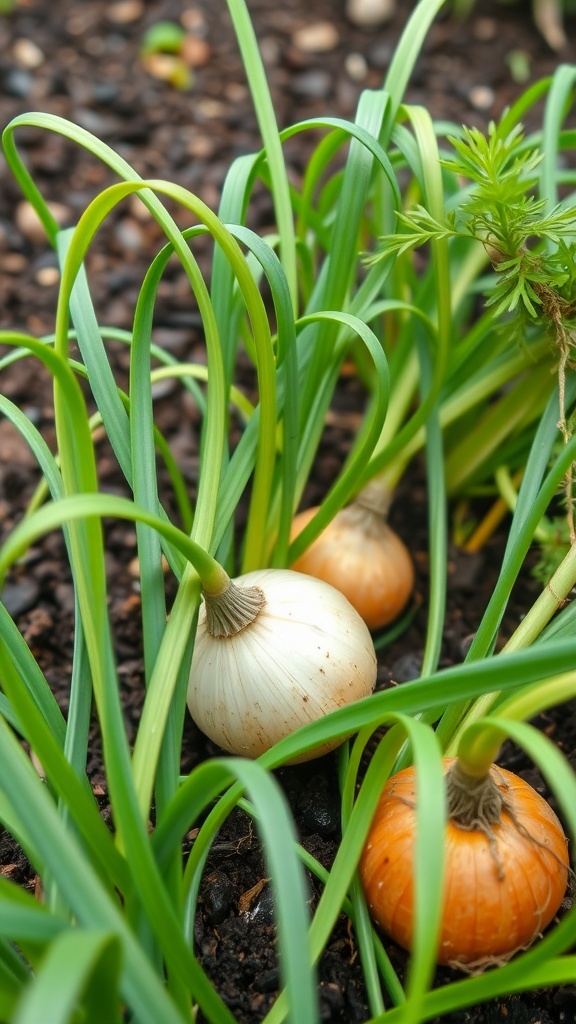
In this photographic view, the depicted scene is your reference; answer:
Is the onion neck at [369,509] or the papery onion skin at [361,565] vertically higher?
the onion neck at [369,509]

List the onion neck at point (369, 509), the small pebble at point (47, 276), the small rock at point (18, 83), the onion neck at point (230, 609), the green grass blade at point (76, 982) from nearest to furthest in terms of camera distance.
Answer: the green grass blade at point (76, 982), the onion neck at point (230, 609), the onion neck at point (369, 509), the small pebble at point (47, 276), the small rock at point (18, 83)

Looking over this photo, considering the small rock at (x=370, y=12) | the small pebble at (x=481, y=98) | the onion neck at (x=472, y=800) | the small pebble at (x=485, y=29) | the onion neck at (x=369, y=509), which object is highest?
the small rock at (x=370, y=12)

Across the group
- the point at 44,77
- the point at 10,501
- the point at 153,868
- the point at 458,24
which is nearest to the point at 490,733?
the point at 153,868

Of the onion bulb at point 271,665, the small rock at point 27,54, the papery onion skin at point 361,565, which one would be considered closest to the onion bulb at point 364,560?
the papery onion skin at point 361,565

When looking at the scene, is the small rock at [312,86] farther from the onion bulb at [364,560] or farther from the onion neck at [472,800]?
the onion neck at [472,800]

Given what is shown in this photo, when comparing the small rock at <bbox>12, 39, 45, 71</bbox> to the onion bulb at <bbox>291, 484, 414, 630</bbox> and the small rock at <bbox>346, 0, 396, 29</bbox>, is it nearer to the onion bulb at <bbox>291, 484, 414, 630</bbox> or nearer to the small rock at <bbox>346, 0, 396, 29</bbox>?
the small rock at <bbox>346, 0, 396, 29</bbox>

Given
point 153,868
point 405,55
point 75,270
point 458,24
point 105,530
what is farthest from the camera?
point 458,24

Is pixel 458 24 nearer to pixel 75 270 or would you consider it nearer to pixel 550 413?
pixel 550 413

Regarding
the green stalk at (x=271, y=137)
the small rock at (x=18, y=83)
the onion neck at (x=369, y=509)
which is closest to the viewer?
the green stalk at (x=271, y=137)
